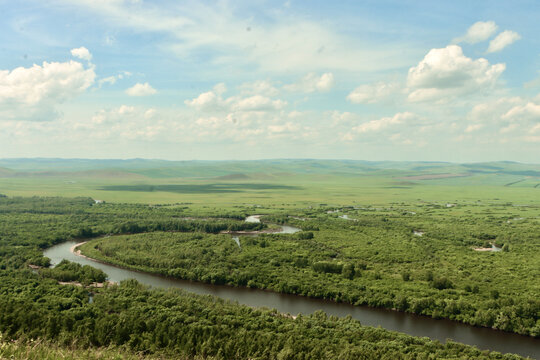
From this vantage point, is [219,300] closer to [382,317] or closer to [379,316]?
[379,316]

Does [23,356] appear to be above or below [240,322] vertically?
above

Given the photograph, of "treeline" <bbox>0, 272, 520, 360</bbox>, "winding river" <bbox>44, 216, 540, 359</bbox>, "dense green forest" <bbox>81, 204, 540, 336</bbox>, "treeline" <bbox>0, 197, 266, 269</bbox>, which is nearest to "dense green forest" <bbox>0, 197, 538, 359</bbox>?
"treeline" <bbox>0, 272, 520, 360</bbox>

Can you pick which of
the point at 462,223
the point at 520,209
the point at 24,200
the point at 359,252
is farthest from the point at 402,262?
the point at 24,200


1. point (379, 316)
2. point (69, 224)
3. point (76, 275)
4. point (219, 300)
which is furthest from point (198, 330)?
point (69, 224)

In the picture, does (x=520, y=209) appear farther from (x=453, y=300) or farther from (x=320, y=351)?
(x=320, y=351)

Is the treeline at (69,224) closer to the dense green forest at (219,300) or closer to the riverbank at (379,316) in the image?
the dense green forest at (219,300)

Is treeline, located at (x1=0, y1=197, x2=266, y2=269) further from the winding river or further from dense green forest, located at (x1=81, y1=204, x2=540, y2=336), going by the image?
the winding river
